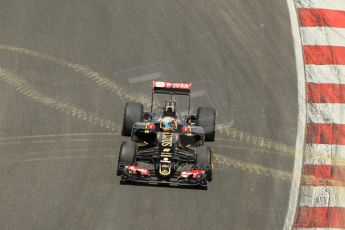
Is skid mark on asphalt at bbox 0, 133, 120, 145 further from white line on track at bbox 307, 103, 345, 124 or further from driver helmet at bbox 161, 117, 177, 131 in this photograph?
white line on track at bbox 307, 103, 345, 124

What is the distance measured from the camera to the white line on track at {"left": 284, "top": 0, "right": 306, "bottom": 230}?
1756 cm

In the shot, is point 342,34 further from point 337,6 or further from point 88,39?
point 88,39

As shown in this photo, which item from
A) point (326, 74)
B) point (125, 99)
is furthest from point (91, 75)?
point (326, 74)

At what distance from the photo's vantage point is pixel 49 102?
20.4 m

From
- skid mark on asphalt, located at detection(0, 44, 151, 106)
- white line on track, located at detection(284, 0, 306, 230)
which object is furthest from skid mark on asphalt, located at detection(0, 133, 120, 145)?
white line on track, located at detection(284, 0, 306, 230)

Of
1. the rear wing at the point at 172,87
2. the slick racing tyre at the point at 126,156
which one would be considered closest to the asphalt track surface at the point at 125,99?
the slick racing tyre at the point at 126,156

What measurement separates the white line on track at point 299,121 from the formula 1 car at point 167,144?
1.97 m

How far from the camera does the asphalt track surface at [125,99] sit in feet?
56.1

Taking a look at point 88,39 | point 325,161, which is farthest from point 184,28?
point 325,161

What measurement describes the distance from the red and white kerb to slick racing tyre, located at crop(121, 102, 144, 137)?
408 cm

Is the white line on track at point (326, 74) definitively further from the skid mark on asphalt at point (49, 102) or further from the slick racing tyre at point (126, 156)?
the slick racing tyre at point (126, 156)

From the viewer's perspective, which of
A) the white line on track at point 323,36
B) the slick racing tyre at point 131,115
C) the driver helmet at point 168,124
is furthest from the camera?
the white line on track at point 323,36

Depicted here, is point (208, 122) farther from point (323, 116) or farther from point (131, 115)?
point (323, 116)

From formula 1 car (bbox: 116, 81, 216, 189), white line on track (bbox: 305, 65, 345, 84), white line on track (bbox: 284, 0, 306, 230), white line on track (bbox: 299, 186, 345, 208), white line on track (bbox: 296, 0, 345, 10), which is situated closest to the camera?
formula 1 car (bbox: 116, 81, 216, 189)
